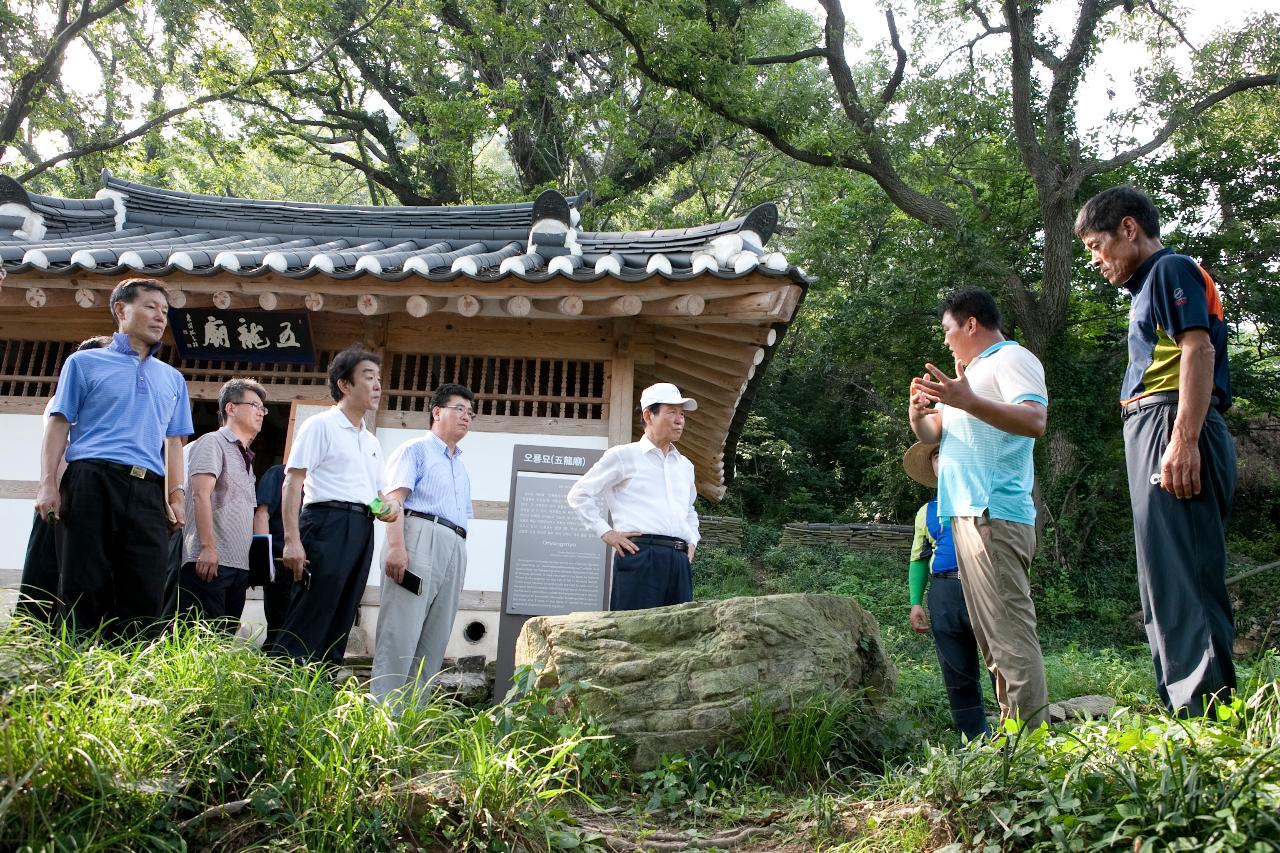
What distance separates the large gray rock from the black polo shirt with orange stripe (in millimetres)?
1674

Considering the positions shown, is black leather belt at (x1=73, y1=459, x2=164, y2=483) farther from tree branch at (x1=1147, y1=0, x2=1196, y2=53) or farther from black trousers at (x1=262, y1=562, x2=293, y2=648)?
tree branch at (x1=1147, y1=0, x2=1196, y2=53)

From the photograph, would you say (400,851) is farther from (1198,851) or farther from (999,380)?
(999,380)

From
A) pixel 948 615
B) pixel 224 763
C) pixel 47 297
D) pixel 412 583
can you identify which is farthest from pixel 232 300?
pixel 948 615

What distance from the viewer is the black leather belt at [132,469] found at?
13.0ft

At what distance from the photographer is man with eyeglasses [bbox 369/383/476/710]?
16.0ft

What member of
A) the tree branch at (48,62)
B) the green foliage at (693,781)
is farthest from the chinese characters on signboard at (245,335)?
the tree branch at (48,62)

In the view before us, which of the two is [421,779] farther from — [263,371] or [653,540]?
[263,371]

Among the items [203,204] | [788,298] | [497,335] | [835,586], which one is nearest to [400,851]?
[788,298]

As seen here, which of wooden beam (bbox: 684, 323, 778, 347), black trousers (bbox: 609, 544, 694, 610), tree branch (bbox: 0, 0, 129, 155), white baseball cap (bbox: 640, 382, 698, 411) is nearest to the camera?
black trousers (bbox: 609, 544, 694, 610)

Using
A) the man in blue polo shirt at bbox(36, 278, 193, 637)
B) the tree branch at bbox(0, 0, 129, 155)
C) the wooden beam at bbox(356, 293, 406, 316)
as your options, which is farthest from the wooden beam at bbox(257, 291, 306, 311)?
the tree branch at bbox(0, 0, 129, 155)

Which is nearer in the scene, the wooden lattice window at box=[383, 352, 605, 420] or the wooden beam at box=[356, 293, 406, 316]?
the wooden beam at box=[356, 293, 406, 316]

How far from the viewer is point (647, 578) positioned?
5.07 meters

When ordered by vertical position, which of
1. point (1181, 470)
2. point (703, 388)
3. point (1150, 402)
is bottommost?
point (1181, 470)

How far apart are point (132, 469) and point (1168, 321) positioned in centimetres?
389
